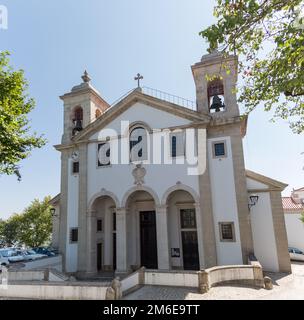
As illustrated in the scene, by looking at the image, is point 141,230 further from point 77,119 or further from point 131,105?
point 77,119

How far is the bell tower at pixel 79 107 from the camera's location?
2050 centimetres

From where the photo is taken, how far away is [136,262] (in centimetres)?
1789

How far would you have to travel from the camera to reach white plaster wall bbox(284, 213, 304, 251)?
2672 centimetres

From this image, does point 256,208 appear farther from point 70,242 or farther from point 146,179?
point 70,242

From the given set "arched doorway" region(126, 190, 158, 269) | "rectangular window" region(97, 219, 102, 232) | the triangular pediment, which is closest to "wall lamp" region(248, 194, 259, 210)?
the triangular pediment

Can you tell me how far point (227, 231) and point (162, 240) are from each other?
3814 millimetres

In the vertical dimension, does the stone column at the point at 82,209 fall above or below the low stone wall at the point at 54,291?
above

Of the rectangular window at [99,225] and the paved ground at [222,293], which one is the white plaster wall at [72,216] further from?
the paved ground at [222,293]

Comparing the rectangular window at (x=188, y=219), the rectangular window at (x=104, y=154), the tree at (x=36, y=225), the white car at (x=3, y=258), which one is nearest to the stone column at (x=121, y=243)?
the rectangular window at (x=104, y=154)

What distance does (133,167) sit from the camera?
1733 cm

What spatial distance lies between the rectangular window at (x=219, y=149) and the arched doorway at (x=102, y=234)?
26.0 feet

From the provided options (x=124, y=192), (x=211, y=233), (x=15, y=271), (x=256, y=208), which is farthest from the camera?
(x=124, y=192)

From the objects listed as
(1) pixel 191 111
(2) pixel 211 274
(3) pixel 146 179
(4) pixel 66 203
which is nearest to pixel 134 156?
(3) pixel 146 179

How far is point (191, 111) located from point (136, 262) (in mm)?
10699
